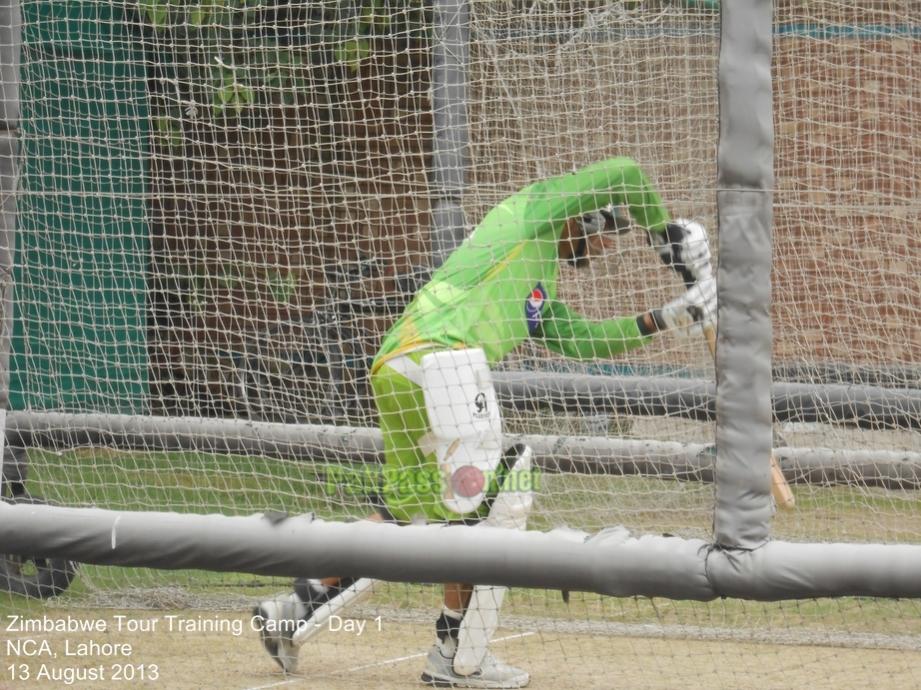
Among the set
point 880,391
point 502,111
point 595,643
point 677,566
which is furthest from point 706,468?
point 502,111

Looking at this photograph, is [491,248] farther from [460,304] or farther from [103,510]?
[103,510]

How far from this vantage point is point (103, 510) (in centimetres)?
389

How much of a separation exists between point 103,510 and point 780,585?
1956 millimetres

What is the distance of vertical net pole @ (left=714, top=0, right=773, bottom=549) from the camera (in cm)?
340

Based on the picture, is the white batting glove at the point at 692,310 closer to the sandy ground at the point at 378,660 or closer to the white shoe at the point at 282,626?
the sandy ground at the point at 378,660

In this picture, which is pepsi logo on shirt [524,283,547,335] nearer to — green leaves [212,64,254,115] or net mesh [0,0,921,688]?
net mesh [0,0,921,688]

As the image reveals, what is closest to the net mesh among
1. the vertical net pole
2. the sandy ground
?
the sandy ground

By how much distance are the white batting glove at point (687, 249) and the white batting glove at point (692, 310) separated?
0.11ft

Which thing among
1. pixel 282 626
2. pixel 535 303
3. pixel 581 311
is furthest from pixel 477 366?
pixel 581 311

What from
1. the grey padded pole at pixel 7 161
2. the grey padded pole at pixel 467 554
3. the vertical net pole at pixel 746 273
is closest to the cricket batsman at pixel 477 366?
the grey padded pole at pixel 467 554

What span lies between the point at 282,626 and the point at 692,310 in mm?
1864

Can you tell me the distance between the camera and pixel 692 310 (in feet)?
15.5

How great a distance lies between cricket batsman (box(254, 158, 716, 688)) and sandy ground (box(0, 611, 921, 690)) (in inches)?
9.0

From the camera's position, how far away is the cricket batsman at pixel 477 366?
4391mm
